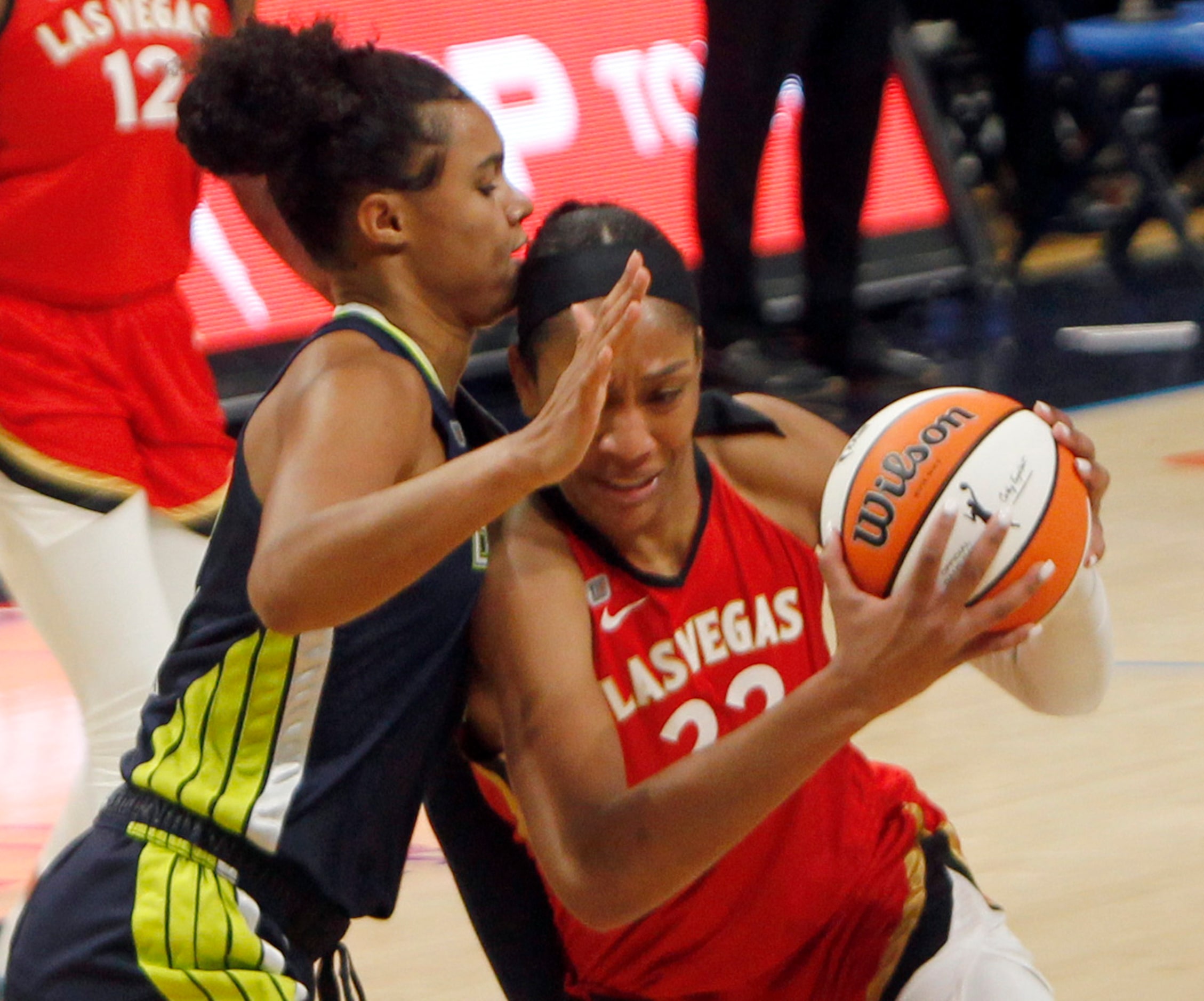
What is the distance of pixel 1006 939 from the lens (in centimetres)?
216

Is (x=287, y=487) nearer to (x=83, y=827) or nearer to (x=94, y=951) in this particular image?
(x=94, y=951)

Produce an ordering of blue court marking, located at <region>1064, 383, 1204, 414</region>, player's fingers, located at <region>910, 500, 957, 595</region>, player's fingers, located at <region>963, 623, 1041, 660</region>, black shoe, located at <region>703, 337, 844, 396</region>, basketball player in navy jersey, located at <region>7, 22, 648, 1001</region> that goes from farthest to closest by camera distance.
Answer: blue court marking, located at <region>1064, 383, 1204, 414</region> → black shoe, located at <region>703, 337, 844, 396</region> → basketball player in navy jersey, located at <region>7, 22, 648, 1001</region> → player's fingers, located at <region>963, 623, 1041, 660</region> → player's fingers, located at <region>910, 500, 957, 595</region>

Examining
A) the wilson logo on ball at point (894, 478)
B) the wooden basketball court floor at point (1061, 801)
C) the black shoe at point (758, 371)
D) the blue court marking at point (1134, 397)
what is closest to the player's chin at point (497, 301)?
the wilson logo on ball at point (894, 478)

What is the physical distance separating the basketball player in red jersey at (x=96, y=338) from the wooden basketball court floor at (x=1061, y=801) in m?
0.72

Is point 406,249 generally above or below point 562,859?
above

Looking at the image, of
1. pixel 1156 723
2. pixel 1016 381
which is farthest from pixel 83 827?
pixel 1016 381

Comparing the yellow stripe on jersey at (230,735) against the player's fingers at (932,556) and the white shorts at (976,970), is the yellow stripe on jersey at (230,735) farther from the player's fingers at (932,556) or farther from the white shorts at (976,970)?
the white shorts at (976,970)

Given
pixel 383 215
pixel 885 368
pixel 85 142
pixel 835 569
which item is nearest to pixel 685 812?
pixel 835 569

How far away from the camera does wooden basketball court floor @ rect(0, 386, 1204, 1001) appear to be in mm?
2906

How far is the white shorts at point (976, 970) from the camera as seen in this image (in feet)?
6.81

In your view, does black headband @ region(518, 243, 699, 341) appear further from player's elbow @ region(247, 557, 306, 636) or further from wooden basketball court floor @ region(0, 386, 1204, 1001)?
wooden basketball court floor @ region(0, 386, 1204, 1001)

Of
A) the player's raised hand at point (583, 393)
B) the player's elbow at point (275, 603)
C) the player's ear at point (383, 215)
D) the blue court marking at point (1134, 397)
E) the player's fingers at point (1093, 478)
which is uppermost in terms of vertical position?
the player's ear at point (383, 215)

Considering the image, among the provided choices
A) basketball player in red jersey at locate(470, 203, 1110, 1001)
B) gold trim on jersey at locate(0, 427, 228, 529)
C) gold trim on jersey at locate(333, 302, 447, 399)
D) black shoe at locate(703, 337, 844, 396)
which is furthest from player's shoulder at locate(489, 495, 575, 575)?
black shoe at locate(703, 337, 844, 396)

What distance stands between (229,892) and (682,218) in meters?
4.89
